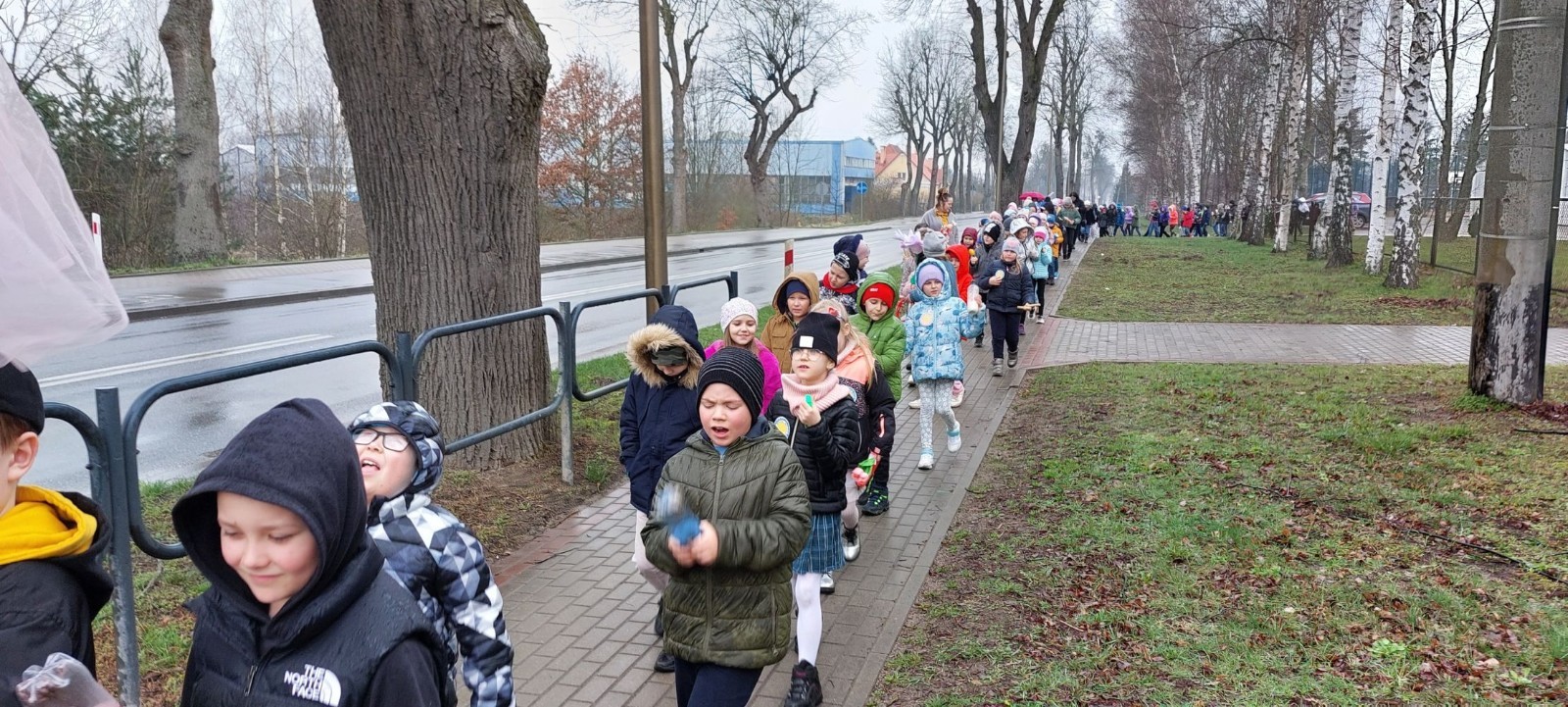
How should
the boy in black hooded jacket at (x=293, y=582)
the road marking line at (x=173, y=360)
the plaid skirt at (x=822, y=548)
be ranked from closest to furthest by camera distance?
the boy in black hooded jacket at (x=293, y=582)
the plaid skirt at (x=822, y=548)
the road marking line at (x=173, y=360)

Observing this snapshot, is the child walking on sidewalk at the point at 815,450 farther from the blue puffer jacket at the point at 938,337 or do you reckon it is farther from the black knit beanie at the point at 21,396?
the blue puffer jacket at the point at 938,337

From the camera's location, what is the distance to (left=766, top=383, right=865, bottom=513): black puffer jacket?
448 centimetres

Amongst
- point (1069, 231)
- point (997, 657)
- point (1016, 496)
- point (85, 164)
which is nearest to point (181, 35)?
point (85, 164)

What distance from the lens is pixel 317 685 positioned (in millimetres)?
1882

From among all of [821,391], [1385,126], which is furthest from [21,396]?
[1385,126]

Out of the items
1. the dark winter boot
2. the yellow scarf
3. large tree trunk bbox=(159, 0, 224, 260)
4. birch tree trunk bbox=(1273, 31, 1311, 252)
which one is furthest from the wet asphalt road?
birch tree trunk bbox=(1273, 31, 1311, 252)

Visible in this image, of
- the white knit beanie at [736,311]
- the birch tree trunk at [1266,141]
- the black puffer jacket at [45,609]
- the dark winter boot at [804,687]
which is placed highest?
the birch tree trunk at [1266,141]

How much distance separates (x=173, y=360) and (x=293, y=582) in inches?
492

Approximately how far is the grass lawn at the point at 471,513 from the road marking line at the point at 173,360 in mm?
5576

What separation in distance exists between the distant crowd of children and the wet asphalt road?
9.75 ft

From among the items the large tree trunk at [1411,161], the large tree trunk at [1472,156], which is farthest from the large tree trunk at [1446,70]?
the large tree trunk at [1411,161]

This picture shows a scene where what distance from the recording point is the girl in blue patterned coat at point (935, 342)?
7953mm

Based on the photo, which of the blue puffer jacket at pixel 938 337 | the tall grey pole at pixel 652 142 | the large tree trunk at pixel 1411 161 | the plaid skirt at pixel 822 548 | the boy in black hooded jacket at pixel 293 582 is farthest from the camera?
the large tree trunk at pixel 1411 161

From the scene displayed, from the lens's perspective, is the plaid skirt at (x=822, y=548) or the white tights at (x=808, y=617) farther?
the plaid skirt at (x=822, y=548)
